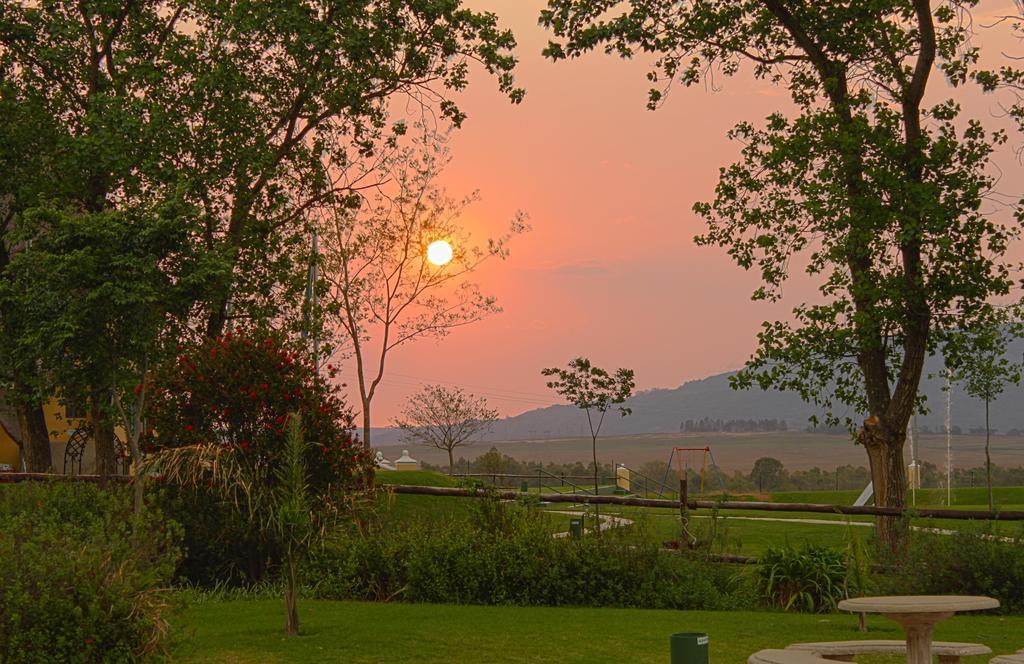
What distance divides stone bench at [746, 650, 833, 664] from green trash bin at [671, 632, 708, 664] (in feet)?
7.95

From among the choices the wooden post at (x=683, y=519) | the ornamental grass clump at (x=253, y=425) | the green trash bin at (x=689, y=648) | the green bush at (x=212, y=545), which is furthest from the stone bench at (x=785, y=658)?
the green bush at (x=212, y=545)

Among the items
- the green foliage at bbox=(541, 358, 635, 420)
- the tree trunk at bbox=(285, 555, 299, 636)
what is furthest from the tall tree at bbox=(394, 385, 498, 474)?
the tree trunk at bbox=(285, 555, 299, 636)

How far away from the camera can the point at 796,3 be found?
20266 mm

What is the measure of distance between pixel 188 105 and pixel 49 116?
10.3 ft

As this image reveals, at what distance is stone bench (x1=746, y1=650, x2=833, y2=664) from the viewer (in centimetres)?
822

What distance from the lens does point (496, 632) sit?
12.0 m

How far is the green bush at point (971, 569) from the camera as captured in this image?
14258 millimetres

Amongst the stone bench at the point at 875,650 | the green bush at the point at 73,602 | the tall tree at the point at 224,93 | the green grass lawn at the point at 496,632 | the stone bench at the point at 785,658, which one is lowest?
the green grass lawn at the point at 496,632

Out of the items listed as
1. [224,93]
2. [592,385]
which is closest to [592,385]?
[592,385]

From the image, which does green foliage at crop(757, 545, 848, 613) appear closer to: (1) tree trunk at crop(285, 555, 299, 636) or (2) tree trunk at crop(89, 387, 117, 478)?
(1) tree trunk at crop(285, 555, 299, 636)

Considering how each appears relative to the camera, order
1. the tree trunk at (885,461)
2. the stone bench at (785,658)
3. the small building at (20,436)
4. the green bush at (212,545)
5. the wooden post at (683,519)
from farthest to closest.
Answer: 1. the small building at (20,436)
2. the tree trunk at (885,461)
3. the green bush at (212,545)
4. the wooden post at (683,519)
5. the stone bench at (785,658)

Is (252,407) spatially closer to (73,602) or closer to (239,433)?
(239,433)

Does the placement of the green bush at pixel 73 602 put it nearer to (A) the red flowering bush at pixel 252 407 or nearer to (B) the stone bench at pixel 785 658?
(B) the stone bench at pixel 785 658

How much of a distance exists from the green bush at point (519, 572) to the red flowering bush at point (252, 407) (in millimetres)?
1335
